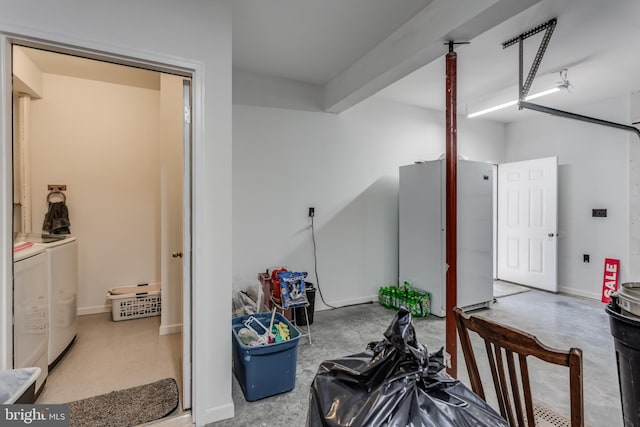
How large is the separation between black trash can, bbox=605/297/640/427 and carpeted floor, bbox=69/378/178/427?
97.0 inches

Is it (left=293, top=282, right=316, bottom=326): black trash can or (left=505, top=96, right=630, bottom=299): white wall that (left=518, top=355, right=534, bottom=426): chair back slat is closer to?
(left=293, top=282, right=316, bottom=326): black trash can

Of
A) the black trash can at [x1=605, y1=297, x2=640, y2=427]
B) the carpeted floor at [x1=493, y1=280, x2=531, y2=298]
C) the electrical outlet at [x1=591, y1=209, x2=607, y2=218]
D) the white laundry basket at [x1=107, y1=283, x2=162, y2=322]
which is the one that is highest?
the electrical outlet at [x1=591, y1=209, x2=607, y2=218]

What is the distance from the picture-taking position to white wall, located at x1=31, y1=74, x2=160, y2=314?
350 centimetres

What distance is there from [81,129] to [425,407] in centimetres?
447

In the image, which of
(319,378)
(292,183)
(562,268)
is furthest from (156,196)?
(562,268)

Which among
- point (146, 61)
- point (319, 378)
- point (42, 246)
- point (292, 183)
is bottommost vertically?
point (319, 378)

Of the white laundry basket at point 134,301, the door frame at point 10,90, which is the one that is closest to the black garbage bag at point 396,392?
the door frame at point 10,90

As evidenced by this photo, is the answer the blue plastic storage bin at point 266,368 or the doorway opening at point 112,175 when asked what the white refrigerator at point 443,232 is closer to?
the blue plastic storage bin at point 266,368

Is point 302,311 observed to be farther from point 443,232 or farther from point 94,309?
point 94,309

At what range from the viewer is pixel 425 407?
0.84 metres

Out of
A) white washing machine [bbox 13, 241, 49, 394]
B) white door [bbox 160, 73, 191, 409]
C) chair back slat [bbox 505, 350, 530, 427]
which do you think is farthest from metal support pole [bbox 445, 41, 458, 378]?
white washing machine [bbox 13, 241, 49, 394]

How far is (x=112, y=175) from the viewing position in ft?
12.5

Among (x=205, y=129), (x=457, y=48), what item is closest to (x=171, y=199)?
(x=205, y=129)

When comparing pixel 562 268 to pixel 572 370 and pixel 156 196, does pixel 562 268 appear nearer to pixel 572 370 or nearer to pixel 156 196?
pixel 572 370
